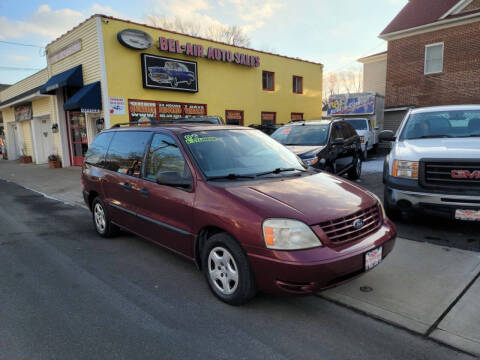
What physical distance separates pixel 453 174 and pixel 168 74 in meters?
12.3

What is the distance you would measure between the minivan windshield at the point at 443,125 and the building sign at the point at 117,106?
34.4 ft

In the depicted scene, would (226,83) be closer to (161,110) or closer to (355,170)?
(161,110)

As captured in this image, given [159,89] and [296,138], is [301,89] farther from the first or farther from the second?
[296,138]

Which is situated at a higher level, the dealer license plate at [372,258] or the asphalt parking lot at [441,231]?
the dealer license plate at [372,258]

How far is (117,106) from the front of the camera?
1277 cm

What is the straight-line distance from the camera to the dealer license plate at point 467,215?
169 inches

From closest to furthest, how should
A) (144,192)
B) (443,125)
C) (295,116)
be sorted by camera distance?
(144,192)
(443,125)
(295,116)

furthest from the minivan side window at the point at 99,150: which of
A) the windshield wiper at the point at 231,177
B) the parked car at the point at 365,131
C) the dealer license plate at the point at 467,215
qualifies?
the parked car at the point at 365,131

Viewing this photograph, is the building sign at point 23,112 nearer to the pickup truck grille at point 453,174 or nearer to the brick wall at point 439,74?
the pickup truck grille at point 453,174

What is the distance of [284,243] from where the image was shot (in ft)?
8.89

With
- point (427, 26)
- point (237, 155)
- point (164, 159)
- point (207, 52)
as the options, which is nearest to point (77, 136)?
point (207, 52)

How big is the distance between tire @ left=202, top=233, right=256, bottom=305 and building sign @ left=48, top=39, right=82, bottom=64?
1332cm

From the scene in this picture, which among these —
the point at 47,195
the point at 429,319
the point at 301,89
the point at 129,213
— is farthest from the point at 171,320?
the point at 301,89

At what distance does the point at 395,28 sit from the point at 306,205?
2025 centimetres
